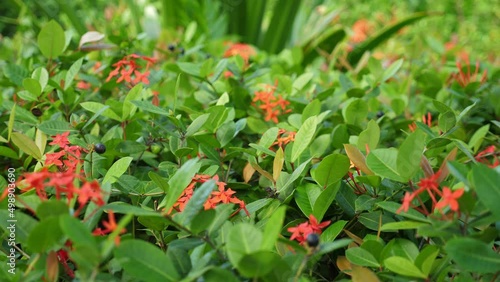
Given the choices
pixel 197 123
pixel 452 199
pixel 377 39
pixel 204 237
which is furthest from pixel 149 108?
pixel 377 39

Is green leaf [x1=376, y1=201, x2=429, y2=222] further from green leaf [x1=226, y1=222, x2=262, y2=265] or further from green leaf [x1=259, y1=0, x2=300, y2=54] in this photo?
green leaf [x1=259, y1=0, x2=300, y2=54]

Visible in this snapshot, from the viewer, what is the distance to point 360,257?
82 centimetres

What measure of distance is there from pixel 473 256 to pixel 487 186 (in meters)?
0.08

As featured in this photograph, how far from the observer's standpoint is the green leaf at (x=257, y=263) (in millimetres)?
661

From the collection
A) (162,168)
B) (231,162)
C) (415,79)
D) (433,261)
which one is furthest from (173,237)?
→ (415,79)

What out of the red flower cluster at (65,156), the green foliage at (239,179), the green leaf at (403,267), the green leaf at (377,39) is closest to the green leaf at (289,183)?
the green foliage at (239,179)

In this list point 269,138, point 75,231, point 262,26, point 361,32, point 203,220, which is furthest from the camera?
point 361,32

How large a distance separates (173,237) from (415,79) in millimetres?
1298

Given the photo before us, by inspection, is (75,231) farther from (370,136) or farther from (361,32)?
(361,32)

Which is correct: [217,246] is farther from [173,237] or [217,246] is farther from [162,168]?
[162,168]

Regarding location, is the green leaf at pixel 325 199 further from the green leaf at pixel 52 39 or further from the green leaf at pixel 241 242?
the green leaf at pixel 52 39

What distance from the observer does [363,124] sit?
1330 mm

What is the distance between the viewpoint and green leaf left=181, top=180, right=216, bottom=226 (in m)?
0.75

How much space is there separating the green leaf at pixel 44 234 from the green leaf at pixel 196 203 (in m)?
0.15
